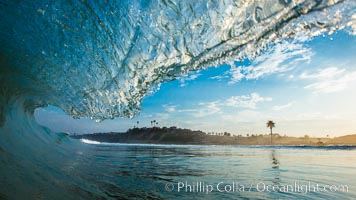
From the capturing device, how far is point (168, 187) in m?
6.49

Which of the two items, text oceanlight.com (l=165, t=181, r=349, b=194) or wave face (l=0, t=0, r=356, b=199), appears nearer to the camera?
wave face (l=0, t=0, r=356, b=199)

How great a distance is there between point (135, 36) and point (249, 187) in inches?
192

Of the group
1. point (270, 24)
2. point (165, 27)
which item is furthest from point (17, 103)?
point (270, 24)

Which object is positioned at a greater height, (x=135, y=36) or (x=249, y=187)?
(x=135, y=36)

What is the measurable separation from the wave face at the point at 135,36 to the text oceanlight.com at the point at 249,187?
2.29m

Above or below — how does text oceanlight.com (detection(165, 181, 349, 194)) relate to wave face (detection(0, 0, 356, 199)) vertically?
below

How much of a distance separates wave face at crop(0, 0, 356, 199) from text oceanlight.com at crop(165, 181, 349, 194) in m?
2.29

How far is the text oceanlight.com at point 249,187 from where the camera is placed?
20.9ft

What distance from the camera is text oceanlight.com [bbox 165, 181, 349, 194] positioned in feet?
20.9

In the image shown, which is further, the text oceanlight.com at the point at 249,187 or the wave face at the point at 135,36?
the text oceanlight.com at the point at 249,187

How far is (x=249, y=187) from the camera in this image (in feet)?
22.2

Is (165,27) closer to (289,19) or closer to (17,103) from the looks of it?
(289,19)

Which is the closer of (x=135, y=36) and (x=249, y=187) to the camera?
(x=135, y=36)

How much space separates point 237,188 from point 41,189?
182 inches
